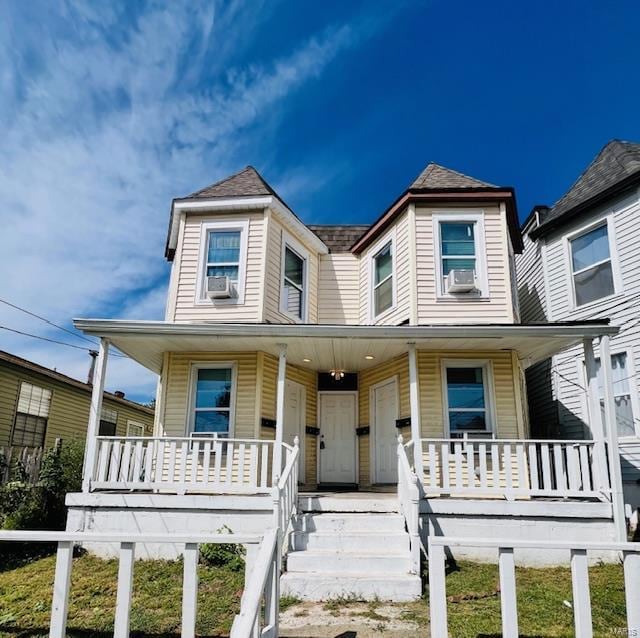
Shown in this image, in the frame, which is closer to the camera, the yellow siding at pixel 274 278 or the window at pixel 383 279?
the yellow siding at pixel 274 278

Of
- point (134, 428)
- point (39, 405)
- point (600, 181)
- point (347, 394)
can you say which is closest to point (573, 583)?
point (347, 394)

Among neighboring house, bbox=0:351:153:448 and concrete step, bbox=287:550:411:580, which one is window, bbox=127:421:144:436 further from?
concrete step, bbox=287:550:411:580

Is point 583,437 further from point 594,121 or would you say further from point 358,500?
point 594,121

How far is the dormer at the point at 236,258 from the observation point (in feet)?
31.6

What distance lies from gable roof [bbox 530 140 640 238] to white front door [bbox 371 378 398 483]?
601 centimetres

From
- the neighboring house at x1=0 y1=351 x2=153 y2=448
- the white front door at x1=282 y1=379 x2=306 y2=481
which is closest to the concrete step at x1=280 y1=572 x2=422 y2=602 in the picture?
the white front door at x1=282 y1=379 x2=306 y2=481

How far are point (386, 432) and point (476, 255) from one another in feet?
13.2

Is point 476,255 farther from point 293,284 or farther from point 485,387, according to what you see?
point 293,284

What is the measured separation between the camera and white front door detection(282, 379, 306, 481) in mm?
9406

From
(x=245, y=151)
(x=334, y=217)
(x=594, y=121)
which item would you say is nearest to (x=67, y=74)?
(x=245, y=151)

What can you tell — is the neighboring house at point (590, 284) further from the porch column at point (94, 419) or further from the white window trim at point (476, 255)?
the porch column at point (94, 419)

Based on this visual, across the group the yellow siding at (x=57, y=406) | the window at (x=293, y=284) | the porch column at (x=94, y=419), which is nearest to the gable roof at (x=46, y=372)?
the yellow siding at (x=57, y=406)

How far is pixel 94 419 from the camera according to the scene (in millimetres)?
7383

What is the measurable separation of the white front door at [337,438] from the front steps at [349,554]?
228 centimetres
